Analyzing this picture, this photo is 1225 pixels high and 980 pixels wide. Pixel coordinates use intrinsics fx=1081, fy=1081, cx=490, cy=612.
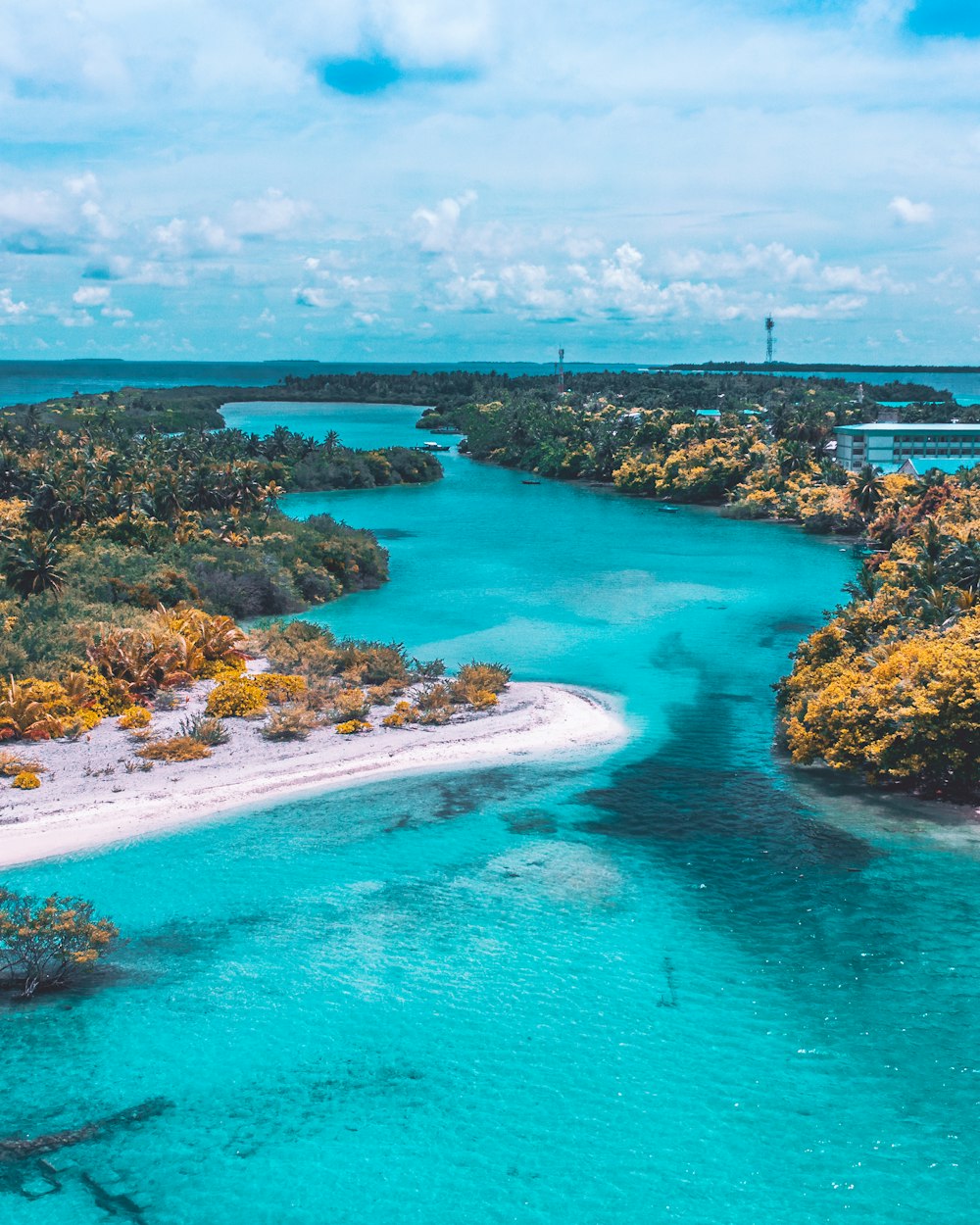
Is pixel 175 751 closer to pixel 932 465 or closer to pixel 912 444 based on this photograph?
pixel 932 465

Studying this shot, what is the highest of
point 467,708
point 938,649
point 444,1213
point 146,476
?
point 146,476

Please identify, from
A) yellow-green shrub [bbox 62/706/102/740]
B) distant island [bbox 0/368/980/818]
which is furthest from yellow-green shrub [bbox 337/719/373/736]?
yellow-green shrub [bbox 62/706/102/740]

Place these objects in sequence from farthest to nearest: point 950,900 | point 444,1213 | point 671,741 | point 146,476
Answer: point 146,476 → point 671,741 → point 950,900 → point 444,1213

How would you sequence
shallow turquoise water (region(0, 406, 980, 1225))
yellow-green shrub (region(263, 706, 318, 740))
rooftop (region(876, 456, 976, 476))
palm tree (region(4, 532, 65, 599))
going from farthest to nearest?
rooftop (region(876, 456, 976, 476)) < palm tree (region(4, 532, 65, 599)) < yellow-green shrub (region(263, 706, 318, 740)) < shallow turquoise water (region(0, 406, 980, 1225))

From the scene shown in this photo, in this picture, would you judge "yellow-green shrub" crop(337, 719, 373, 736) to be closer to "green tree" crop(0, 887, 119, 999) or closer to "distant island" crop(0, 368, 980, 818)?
"distant island" crop(0, 368, 980, 818)

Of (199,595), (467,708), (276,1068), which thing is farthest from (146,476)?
(276,1068)

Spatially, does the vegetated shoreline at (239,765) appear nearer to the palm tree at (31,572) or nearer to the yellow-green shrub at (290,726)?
the yellow-green shrub at (290,726)

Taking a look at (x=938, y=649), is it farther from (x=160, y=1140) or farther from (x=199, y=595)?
(x=199, y=595)
